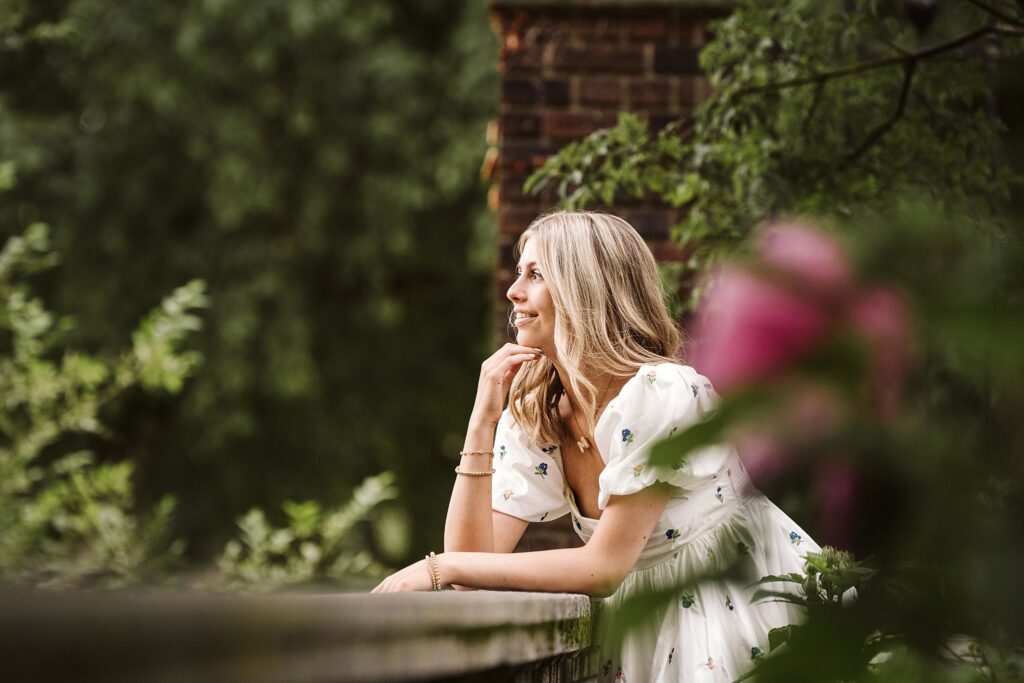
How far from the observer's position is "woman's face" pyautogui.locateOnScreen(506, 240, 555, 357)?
233 cm

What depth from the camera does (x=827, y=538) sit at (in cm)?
49

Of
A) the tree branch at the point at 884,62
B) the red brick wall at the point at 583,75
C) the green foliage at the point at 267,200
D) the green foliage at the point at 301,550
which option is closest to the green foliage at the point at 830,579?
the tree branch at the point at 884,62

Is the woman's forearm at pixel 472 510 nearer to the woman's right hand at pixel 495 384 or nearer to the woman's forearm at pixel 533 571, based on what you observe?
the woman's right hand at pixel 495 384

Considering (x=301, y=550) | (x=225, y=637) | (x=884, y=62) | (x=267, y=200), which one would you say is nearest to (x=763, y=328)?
(x=225, y=637)

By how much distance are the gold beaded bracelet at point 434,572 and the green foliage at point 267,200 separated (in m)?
7.97

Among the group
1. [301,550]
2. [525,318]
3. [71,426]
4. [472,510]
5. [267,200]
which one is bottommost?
[301,550]

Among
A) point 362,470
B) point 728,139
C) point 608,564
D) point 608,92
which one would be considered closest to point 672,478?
point 608,564

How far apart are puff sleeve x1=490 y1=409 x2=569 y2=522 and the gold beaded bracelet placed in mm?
510

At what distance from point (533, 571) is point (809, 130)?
1.76 meters

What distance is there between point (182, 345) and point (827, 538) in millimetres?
10170

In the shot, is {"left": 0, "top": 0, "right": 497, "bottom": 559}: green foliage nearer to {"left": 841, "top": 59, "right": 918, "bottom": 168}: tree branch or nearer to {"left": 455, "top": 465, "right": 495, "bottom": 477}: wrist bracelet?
{"left": 841, "top": 59, "right": 918, "bottom": 168}: tree branch

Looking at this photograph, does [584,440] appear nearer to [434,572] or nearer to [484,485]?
[484,485]

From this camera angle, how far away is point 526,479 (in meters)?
2.34

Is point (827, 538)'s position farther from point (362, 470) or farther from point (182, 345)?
point (362, 470)
